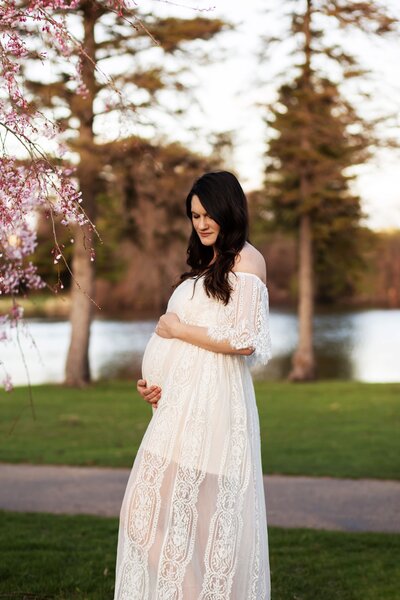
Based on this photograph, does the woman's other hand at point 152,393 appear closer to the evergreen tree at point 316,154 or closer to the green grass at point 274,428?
the green grass at point 274,428

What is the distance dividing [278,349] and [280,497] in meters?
22.6

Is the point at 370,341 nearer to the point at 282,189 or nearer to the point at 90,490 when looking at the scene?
the point at 282,189

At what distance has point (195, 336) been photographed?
3.25 m

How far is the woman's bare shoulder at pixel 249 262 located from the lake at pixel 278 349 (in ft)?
42.4

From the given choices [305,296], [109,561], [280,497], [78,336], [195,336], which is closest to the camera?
[195,336]

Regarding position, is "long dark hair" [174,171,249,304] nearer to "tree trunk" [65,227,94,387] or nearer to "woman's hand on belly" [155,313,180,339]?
"woman's hand on belly" [155,313,180,339]

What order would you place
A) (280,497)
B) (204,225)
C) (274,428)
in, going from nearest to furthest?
(204,225) < (280,497) < (274,428)

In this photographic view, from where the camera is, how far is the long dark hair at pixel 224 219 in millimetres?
3291

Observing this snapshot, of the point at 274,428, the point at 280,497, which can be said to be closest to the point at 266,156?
Result: the point at 274,428

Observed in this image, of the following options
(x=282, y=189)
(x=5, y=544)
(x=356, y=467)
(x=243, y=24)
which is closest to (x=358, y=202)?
(x=282, y=189)

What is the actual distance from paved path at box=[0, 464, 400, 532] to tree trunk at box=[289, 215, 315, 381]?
1231 centimetres

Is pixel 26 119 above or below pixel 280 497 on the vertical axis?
above

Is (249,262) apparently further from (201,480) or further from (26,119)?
Answer: (26,119)

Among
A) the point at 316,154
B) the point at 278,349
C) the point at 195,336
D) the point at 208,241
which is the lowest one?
the point at 278,349
